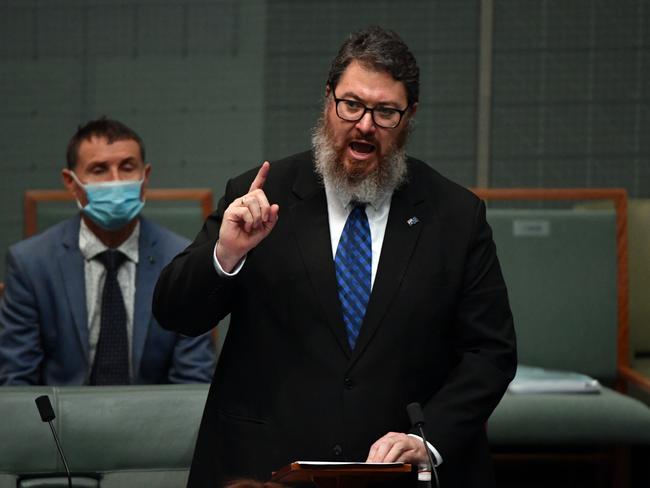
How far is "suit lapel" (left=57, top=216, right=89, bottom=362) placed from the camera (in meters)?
3.26

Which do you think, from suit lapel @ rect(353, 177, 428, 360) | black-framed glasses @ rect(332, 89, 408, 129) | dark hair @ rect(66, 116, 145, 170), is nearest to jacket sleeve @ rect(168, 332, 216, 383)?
dark hair @ rect(66, 116, 145, 170)

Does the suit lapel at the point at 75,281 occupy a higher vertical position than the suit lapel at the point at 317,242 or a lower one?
lower

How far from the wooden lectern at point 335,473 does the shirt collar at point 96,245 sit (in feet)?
5.86

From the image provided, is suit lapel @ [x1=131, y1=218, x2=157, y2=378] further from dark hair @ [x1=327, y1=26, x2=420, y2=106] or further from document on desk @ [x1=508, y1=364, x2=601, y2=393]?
dark hair @ [x1=327, y1=26, x2=420, y2=106]

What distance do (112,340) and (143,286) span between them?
176 mm

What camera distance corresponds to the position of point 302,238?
85.7 inches

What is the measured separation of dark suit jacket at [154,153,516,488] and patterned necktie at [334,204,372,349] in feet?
0.08

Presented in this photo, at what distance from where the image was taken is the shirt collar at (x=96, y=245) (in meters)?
3.39

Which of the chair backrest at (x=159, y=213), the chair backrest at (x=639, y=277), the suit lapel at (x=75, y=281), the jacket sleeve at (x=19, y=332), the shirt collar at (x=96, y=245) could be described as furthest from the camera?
the chair backrest at (x=639, y=277)

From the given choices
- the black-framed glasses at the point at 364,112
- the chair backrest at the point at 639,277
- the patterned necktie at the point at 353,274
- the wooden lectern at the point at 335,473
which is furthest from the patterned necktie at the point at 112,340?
the chair backrest at the point at 639,277

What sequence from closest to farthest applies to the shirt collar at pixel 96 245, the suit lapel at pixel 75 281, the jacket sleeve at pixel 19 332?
the jacket sleeve at pixel 19 332
the suit lapel at pixel 75 281
the shirt collar at pixel 96 245

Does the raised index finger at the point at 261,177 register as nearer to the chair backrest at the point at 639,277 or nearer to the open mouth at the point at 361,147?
the open mouth at the point at 361,147

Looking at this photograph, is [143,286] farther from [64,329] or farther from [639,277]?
[639,277]

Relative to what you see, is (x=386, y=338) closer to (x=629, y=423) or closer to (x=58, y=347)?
(x=58, y=347)
